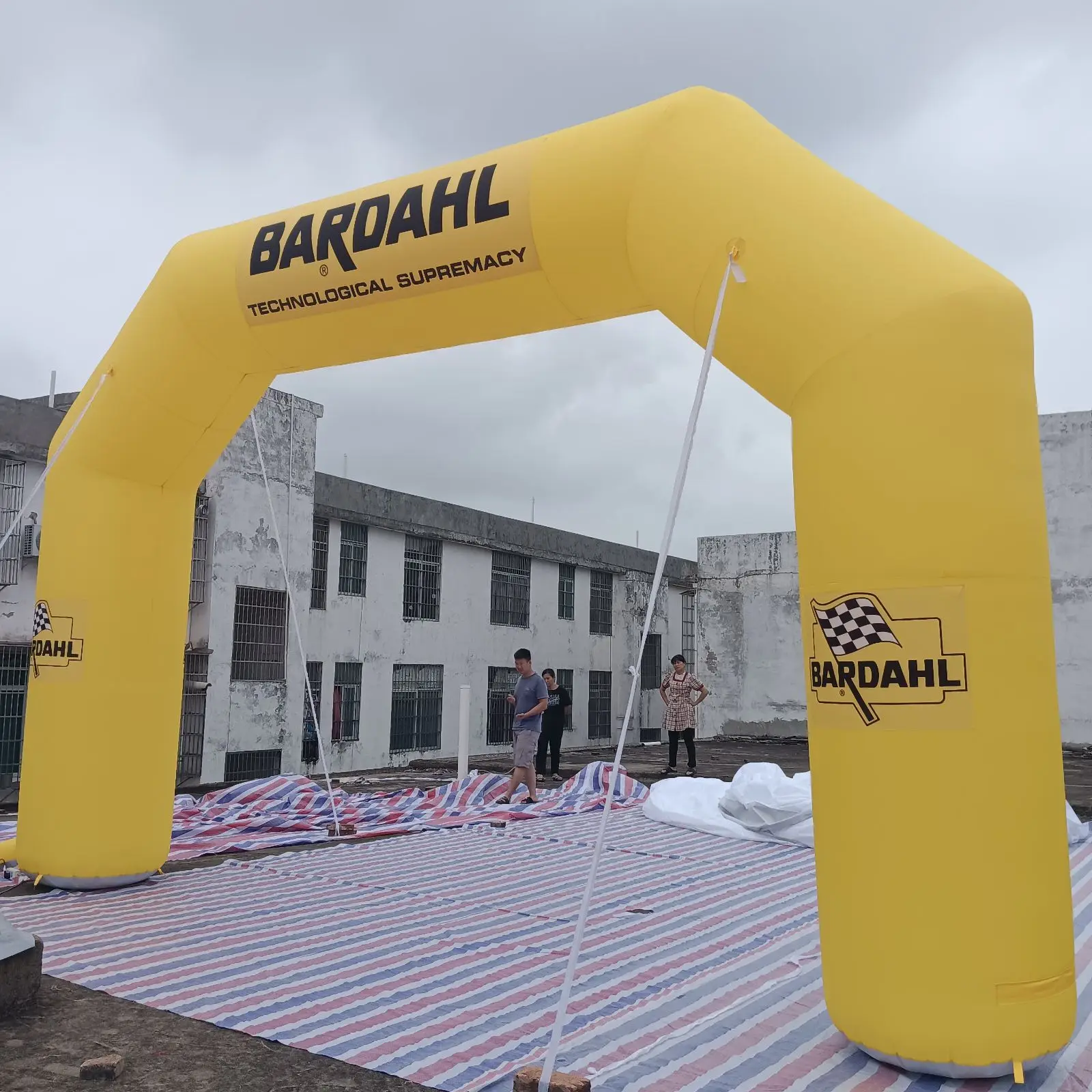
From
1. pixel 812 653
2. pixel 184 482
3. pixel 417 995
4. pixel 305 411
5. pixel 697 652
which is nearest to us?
pixel 812 653

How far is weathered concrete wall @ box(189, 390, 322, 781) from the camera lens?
13391 millimetres

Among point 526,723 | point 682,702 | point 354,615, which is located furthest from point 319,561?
point 526,723

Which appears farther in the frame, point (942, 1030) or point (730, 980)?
point (730, 980)

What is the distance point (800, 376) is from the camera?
337cm

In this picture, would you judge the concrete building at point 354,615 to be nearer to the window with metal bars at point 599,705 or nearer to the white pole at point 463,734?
the window with metal bars at point 599,705

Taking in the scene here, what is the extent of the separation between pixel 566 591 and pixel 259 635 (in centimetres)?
832

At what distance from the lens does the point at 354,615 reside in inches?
634

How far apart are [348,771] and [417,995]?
12.2m

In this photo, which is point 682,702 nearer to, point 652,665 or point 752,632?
point 752,632

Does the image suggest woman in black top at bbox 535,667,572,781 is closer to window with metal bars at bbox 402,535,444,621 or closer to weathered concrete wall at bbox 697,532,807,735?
window with metal bars at bbox 402,535,444,621

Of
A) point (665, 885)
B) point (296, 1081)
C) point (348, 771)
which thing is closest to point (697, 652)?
point (348, 771)

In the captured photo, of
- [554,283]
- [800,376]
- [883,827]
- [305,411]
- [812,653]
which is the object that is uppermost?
[305,411]

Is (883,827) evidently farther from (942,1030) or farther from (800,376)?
(800,376)

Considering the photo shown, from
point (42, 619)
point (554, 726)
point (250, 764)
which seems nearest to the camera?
point (42, 619)
